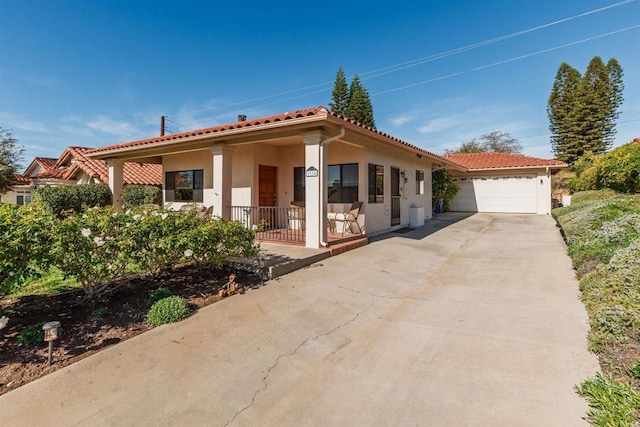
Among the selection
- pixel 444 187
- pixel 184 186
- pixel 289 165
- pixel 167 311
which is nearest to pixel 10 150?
A: pixel 184 186

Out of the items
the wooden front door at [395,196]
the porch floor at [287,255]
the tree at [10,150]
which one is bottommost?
the porch floor at [287,255]

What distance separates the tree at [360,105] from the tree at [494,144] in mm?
18274

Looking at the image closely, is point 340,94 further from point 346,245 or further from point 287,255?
point 287,255

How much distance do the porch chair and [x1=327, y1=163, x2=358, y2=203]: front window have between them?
0.48 meters

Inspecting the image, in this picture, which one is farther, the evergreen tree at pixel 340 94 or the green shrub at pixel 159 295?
Result: the evergreen tree at pixel 340 94

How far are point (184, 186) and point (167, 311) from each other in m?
9.40

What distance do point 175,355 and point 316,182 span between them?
15.4ft

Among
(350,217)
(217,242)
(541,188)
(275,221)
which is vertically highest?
(541,188)

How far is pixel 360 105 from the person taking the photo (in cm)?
3275

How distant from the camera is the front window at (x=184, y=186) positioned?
38.3 feet

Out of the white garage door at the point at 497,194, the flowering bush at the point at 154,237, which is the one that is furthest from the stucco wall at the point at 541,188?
the flowering bush at the point at 154,237

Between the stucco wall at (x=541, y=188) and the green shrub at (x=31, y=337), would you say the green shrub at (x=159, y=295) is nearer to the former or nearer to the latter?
the green shrub at (x=31, y=337)

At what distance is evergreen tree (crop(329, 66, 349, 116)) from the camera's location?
3356cm

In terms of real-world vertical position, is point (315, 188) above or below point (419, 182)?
below
